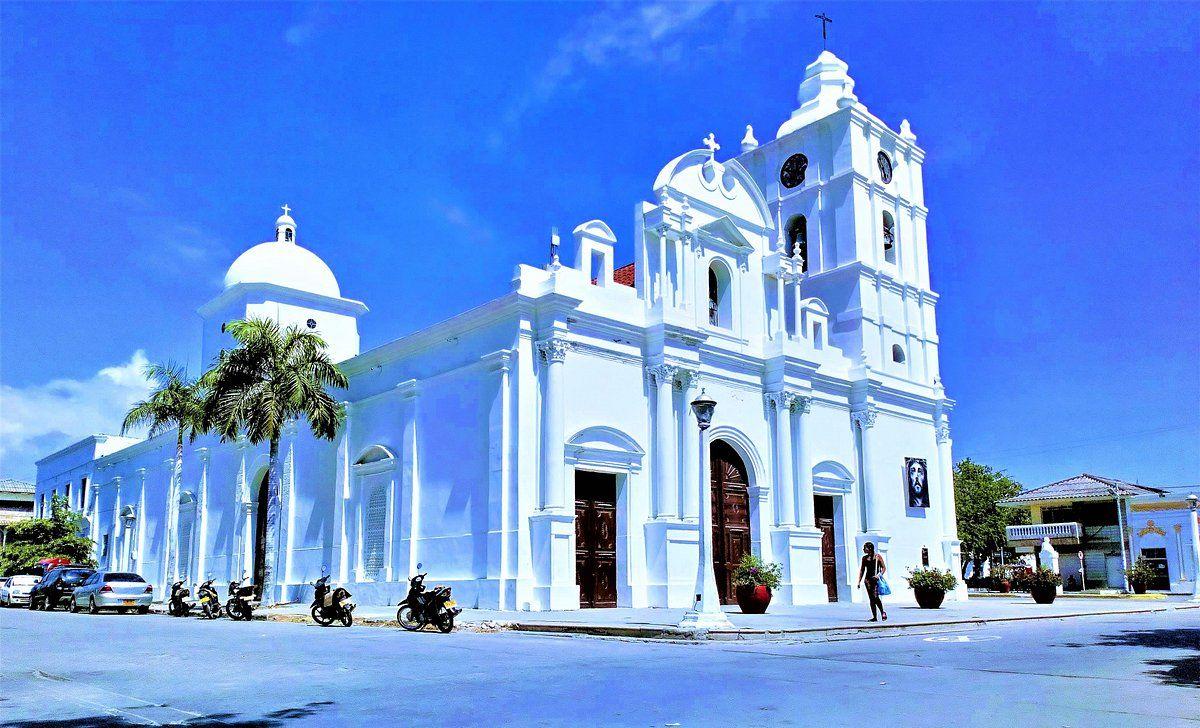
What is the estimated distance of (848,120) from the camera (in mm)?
39438

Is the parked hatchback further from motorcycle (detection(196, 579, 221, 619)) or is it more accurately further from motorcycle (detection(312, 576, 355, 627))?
motorcycle (detection(312, 576, 355, 627))

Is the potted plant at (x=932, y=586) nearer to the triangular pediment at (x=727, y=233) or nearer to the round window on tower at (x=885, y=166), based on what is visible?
the triangular pediment at (x=727, y=233)

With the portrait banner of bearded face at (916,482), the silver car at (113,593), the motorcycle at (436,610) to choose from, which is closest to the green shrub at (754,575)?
the motorcycle at (436,610)

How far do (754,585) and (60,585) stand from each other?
2306 cm

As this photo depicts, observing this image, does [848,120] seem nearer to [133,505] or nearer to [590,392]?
[590,392]

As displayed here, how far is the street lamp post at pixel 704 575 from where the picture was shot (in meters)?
16.9

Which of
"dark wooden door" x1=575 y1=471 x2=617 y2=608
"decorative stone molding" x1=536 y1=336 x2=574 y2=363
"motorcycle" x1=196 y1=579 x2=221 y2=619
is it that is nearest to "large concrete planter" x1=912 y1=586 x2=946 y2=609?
"dark wooden door" x1=575 y1=471 x2=617 y2=608

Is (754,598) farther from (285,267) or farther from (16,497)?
(16,497)

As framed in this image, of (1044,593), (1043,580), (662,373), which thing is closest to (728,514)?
(662,373)

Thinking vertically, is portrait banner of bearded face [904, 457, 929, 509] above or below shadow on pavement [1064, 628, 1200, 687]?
above

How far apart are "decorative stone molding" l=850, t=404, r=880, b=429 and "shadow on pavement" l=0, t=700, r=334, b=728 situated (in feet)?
98.7

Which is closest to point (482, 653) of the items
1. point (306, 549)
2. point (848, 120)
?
point (306, 549)

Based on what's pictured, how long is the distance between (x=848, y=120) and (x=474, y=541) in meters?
24.0

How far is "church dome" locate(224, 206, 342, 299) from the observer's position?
1628 inches
